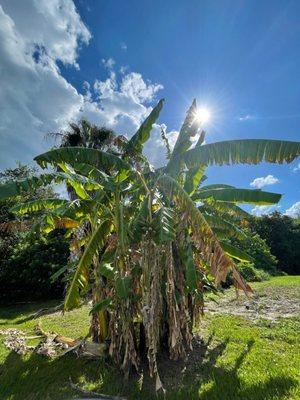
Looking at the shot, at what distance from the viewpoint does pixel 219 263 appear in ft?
18.0

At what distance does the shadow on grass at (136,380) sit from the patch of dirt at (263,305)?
3.25 meters

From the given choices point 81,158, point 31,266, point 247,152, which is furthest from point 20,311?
point 247,152

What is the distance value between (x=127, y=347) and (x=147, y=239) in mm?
2197

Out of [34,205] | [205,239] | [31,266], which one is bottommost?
[205,239]

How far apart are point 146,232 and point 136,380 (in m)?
2.95

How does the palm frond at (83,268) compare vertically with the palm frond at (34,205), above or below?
below

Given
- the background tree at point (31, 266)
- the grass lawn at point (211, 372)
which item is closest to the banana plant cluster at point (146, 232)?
the grass lawn at point (211, 372)

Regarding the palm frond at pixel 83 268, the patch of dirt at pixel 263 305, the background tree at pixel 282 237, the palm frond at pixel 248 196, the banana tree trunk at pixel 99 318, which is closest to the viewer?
the palm frond at pixel 83 268

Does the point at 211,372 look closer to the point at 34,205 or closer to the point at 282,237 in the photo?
the point at 34,205

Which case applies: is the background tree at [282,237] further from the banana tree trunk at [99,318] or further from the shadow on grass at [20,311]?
the banana tree trunk at [99,318]

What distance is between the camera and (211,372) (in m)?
6.24

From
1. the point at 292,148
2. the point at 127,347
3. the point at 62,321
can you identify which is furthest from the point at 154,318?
the point at 62,321

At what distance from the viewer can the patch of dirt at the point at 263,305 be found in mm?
10617

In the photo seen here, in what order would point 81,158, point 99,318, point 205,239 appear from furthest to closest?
point 99,318, point 81,158, point 205,239
